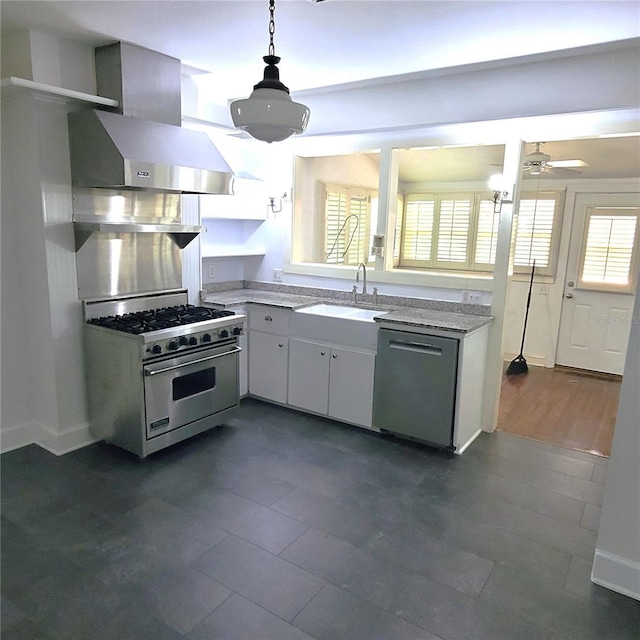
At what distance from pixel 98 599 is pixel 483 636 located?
5.15 feet

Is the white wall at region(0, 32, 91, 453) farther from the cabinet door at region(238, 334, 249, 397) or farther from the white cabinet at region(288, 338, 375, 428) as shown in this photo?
the white cabinet at region(288, 338, 375, 428)

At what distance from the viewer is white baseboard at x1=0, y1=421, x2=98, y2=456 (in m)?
3.25

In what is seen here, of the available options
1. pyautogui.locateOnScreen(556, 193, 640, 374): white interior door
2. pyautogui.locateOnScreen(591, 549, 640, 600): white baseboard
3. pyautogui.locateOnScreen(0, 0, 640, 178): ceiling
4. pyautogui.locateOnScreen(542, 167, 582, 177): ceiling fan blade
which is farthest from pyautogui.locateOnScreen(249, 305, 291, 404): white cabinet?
pyautogui.locateOnScreen(556, 193, 640, 374): white interior door

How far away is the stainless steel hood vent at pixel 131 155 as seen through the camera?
2.86 metres

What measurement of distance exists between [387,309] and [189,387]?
67.8 inches

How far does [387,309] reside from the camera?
4062mm

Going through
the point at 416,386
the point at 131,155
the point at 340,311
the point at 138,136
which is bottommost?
the point at 416,386

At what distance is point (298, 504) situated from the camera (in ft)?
9.03

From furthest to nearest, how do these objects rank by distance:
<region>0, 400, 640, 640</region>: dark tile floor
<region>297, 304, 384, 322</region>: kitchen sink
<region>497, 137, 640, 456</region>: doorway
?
<region>497, 137, 640, 456</region>: doorway → <region>297, 304, 384, 322</region>: kitchen sink → <region>0, 400, 640, 640</region>: dark tile floor

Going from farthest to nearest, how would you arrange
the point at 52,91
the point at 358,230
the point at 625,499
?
the point at 358,230 < the point at 52,91 < the point at 625,499

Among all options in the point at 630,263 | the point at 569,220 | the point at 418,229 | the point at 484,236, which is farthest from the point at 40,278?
the point at 630,263

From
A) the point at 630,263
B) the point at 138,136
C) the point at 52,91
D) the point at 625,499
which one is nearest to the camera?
the point at 625,499

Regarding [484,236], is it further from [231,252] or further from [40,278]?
[40,278]

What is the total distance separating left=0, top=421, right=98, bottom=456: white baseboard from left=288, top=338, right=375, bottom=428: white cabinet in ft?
5.15
